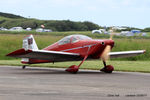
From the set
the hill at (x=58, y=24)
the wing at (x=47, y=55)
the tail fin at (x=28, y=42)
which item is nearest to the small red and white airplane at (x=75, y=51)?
the wing at (x=47, y=55)

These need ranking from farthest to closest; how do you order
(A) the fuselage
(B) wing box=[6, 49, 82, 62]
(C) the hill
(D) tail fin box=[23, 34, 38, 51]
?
(C) the hill, (D) tail fin box=[23, 34, 38, 51], (A) the fuselage, (B) wing box=[6, 49, 82, 62]

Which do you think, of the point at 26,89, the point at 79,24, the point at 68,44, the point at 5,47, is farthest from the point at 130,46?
the point at 79,24

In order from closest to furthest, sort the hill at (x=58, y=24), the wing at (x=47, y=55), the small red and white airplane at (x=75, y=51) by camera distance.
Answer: the wing at (x=47, y=55) → the small red and white airplane at (x=75, y=51) → the hill at (x=58, y=24)

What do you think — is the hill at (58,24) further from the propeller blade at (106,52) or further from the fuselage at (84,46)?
the propeller blade at (106,52)

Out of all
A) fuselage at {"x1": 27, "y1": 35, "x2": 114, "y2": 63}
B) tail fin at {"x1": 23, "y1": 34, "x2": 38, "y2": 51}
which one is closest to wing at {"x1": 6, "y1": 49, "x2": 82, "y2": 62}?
fuselage at {"x1": 27, "y1": 35, "x2": 114, "y2": 63}

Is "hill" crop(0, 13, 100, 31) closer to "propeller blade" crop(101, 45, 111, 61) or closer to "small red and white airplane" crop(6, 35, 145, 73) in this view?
"small red and white airplane" crop(6, 35, 145, 73)

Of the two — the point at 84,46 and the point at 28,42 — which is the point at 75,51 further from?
the point at 28,42

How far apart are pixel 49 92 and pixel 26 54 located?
7.85 meters

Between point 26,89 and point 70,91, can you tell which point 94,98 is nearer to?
point 70,91

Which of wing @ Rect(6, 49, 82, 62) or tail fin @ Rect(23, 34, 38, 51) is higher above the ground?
tail fin @ Rect(23, 34, 38, 51)

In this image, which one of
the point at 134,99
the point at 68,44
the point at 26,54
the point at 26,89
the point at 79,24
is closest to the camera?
the point at 134,99

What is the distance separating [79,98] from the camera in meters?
9.04

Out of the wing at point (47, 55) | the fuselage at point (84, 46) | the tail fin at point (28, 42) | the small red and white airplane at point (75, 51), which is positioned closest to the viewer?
the wing at point (47, 55)

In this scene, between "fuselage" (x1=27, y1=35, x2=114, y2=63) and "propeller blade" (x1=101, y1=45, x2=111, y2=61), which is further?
"fuselage" (x1=27, y1=35, x2=114, y2=63)
